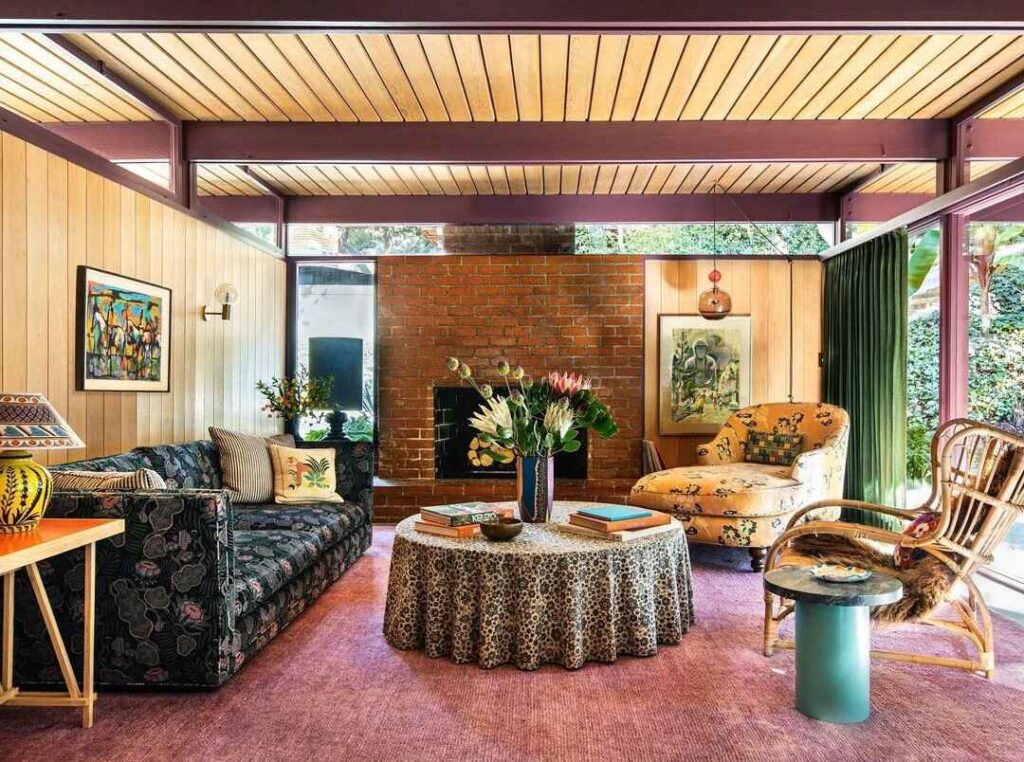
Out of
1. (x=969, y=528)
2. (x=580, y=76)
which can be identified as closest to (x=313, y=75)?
→ (x=580, y=76)

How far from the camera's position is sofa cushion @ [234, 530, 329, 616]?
268cm

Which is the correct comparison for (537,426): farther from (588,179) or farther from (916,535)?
(588,179)

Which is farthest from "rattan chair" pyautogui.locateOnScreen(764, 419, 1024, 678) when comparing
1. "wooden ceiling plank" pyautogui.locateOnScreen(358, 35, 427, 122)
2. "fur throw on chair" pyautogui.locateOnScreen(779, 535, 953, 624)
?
"wooden ceiling plank" pyautogui.locateOnScreen(358, 35, 427, 122)

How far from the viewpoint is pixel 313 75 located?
145 inches

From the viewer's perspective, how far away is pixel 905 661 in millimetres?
2672

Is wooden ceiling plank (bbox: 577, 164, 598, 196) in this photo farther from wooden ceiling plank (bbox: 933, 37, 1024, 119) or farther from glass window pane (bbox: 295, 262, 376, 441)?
wooden ceiling plank (bbox: 933, 37, 1024, 119)

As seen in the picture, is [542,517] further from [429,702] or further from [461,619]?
[429,702]

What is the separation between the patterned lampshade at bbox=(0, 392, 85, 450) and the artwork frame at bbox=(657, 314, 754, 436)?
4791 millimetres

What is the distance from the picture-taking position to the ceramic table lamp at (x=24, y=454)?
2119mm

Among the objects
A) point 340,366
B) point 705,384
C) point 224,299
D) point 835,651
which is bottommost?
point 835,651

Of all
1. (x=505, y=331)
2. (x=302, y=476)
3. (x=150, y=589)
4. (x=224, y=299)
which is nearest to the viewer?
(x=150, y=589)

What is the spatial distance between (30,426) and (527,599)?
175cm

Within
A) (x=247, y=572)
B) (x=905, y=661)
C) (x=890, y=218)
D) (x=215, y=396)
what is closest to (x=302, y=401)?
(x=215, y=396)

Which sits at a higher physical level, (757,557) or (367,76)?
(367,76)
